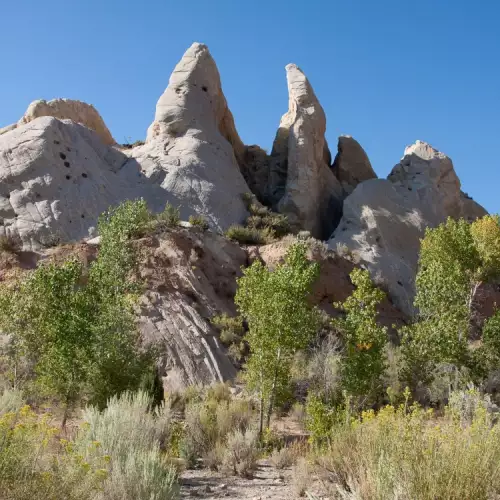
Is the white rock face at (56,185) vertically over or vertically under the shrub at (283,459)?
over

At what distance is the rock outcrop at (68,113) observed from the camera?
34750 mm

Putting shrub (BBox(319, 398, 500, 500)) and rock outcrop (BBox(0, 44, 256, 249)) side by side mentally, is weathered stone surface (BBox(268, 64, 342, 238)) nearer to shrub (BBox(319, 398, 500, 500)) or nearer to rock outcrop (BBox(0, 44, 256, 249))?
rock outcrop (BBox(0, 44, 256, 249))

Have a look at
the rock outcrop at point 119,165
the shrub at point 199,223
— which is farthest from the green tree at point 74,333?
the shrub at point 199,223

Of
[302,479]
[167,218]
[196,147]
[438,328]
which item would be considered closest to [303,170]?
[196,147]

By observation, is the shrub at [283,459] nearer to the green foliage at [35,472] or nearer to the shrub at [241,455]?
the shrub at [241,455]

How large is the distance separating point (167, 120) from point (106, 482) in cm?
3085

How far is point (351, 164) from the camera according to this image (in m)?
43.0

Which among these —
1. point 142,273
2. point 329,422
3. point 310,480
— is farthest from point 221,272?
point 310,480

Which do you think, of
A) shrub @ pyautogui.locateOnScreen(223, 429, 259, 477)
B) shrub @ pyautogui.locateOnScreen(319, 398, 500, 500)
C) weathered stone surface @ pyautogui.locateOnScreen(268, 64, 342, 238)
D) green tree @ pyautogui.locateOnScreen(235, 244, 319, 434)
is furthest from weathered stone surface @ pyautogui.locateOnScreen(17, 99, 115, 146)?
shrub @ pyautogui.locateOnScreen(319, 398, 500, 500)

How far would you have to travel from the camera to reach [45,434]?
6016mm

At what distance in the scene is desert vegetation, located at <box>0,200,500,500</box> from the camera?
566 centimetres

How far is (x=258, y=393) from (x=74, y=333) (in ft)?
19.0

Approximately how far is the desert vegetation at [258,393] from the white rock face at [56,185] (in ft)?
12.0

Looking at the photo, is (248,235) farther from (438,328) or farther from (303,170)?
(438,328)
